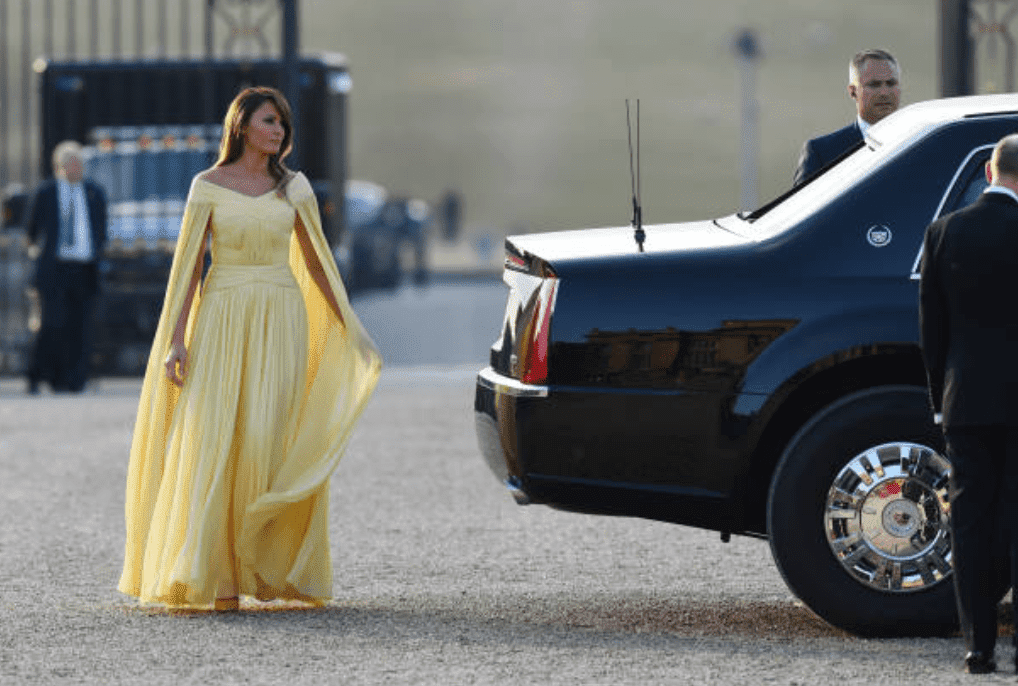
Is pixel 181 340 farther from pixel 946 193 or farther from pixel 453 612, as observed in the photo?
pixel 946 193

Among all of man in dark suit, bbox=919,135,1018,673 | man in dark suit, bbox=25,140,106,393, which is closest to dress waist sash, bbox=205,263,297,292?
man in dark suit, bbox=919,135,1018,673

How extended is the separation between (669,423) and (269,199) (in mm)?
1846

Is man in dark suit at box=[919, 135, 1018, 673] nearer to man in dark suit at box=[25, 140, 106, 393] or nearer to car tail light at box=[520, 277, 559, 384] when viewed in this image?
car tail light at box=[520, 277, 559, 384]

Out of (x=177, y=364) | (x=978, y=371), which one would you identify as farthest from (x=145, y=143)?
(x=978, y=371)

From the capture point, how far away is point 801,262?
7.50 metres

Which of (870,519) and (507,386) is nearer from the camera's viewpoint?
(870,519)

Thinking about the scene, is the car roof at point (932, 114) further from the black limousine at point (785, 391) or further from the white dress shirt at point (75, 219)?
the white dress shirt at point (75, 219)

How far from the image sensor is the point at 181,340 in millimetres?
8258

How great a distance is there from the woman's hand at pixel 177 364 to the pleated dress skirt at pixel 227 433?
3cm

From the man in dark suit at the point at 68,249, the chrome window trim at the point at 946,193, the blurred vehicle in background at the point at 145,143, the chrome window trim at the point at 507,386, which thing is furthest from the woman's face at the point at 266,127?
the blurred vehicle in background at the point at 145,143

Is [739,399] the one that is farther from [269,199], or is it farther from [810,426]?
[269,199]

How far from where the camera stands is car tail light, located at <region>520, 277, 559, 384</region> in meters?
7.57

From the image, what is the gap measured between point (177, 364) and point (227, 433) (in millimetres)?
307

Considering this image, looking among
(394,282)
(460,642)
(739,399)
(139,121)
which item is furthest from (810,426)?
(394,282)
